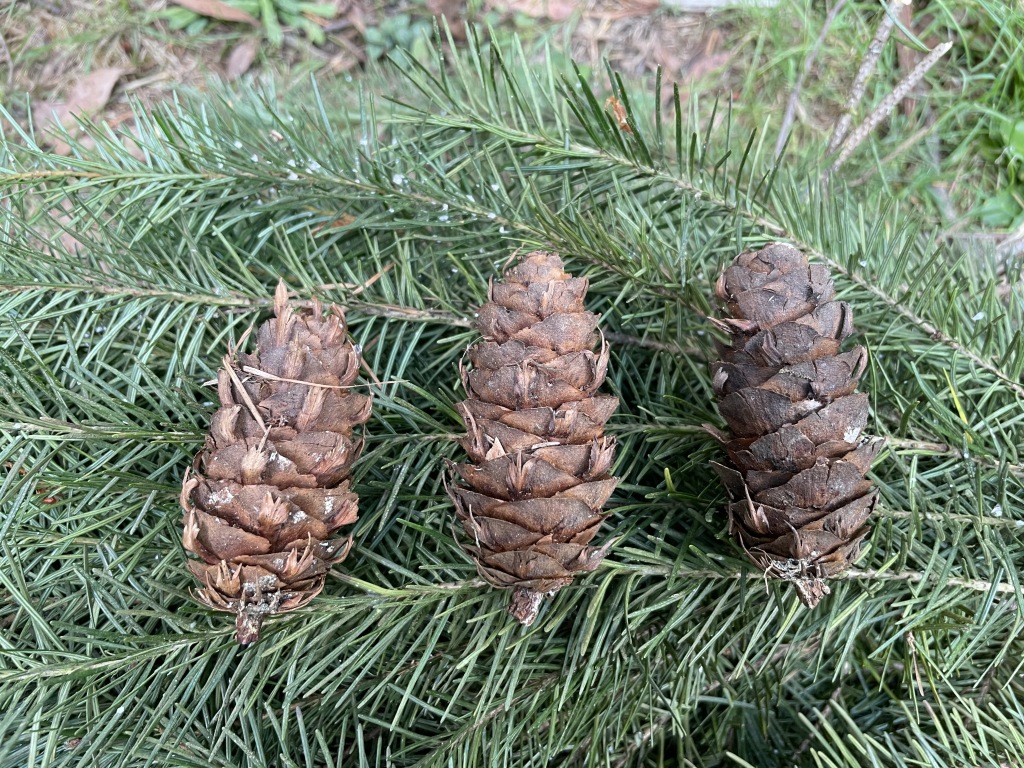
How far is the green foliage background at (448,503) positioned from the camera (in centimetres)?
66

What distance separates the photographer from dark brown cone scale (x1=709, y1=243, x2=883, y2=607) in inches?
24.1

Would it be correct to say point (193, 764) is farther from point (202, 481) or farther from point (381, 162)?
point (381, 162)

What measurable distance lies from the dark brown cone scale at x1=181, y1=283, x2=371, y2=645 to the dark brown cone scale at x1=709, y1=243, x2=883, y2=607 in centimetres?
38

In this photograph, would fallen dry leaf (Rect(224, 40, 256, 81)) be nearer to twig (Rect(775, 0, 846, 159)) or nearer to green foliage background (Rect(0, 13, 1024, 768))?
green foliage background (Rect(0, 13, 1024, 768))

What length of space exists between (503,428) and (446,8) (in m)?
1.26

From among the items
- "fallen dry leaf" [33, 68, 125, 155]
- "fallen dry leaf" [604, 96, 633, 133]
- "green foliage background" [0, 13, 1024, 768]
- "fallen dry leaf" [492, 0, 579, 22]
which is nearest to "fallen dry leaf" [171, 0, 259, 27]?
"fallen dry leaf" [33, 68, 125, 155]

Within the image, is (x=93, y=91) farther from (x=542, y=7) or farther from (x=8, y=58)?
(x=542, y=7)

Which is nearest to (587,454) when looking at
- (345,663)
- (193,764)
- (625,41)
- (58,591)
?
(345,663)

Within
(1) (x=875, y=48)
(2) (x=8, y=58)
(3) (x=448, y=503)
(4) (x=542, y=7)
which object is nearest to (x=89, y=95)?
(2) (x=8, y=58)

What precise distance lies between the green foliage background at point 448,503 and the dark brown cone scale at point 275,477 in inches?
2.3

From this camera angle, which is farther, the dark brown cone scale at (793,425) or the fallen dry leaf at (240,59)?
the fallen dry leaf at (240,59)

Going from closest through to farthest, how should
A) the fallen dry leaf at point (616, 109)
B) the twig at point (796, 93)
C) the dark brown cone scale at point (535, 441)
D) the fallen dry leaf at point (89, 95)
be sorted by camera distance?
the dark brown cone scale at point (535, 441) → the fallen dry leaf at point (616, 109) → the twig at point (796, 93) → the fallen dry leaf at point (89, 95)

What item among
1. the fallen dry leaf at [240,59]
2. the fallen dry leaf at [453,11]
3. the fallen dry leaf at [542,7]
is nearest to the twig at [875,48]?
the fallen dry leaf at [542,7]

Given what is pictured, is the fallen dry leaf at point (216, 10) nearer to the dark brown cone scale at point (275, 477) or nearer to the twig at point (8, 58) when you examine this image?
the twig at point (8, 58)
